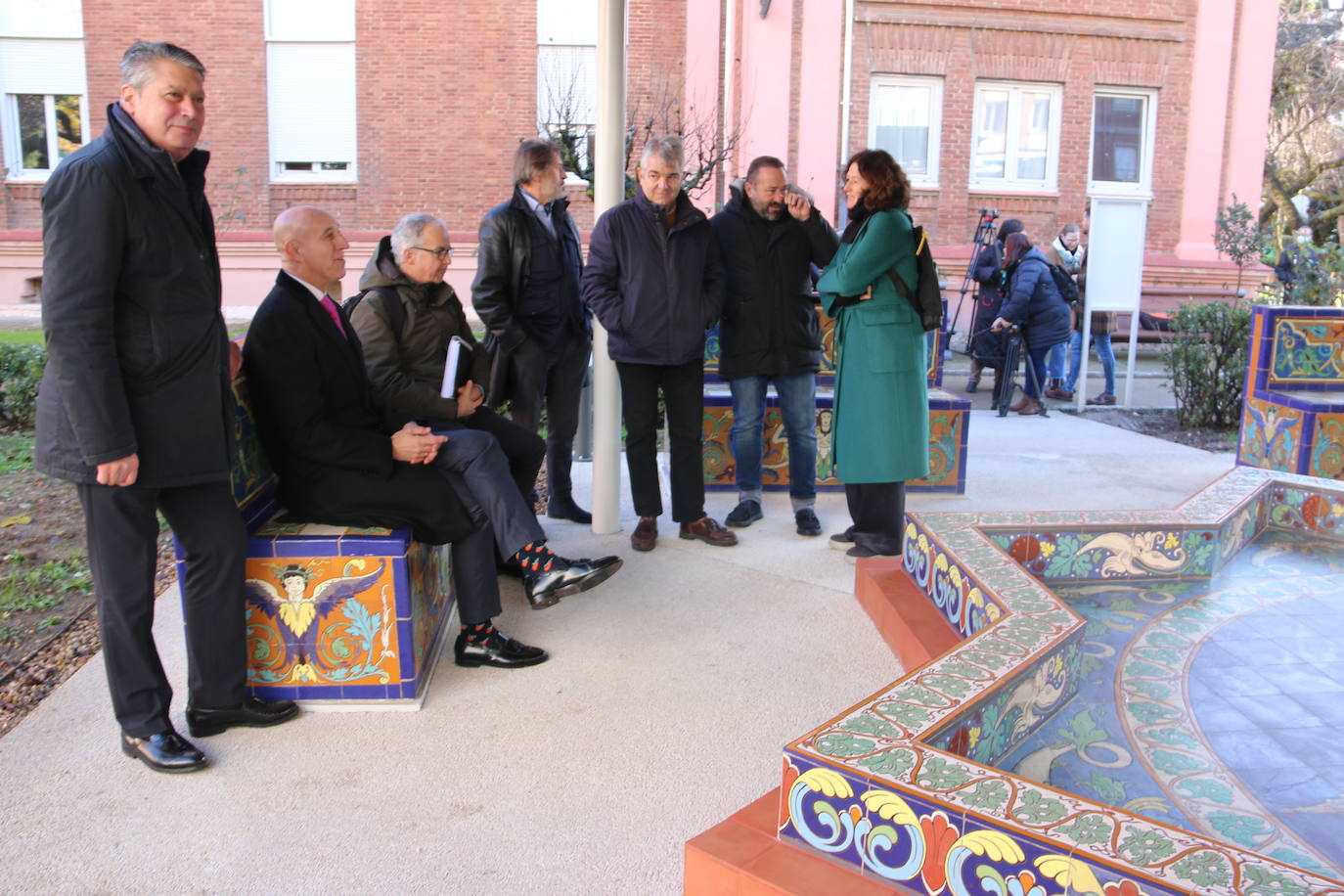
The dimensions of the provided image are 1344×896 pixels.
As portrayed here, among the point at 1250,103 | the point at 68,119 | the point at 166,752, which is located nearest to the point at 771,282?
the point at 166,752

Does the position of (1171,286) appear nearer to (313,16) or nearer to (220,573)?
(313,16)

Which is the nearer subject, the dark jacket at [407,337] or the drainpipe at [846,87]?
the dark jacket at [407,337]

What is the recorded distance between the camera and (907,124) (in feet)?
52.2

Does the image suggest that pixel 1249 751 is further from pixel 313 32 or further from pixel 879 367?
pixel 313 32

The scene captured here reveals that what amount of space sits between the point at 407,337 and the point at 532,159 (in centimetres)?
125

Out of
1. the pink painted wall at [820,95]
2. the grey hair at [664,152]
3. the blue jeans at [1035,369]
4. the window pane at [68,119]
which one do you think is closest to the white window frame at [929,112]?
the pink painted wall at [820,95]

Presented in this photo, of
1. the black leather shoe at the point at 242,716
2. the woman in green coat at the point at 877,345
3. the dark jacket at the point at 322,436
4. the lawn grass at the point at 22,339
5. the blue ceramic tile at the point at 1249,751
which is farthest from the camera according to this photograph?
the lawn grass at the point at 22,339

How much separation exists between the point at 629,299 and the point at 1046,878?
10.6ft

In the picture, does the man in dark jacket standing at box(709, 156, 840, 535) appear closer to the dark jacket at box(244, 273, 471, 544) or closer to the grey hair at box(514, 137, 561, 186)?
the grey hair at box(514, 137, 561, 186)

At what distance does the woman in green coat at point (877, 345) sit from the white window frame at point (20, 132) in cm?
1531

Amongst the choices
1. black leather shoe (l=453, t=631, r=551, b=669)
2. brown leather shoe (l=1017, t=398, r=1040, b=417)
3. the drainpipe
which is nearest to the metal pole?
black leather shoe (l=453, t=631, r=551, b=669)

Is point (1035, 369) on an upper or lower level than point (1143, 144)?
lower

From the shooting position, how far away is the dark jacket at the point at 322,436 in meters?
3.35

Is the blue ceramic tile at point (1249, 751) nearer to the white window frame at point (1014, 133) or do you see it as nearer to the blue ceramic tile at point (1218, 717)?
the blue ceramic tile at point (1218, 717)
